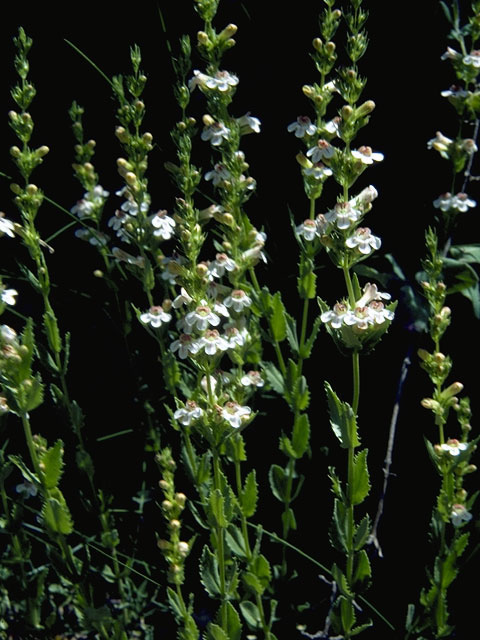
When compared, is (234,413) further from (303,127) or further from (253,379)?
(303,127)

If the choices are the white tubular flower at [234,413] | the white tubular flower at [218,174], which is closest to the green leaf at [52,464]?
the white tubular flower at [234,413]

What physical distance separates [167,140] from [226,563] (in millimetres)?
1797

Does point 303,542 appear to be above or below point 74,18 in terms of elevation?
below

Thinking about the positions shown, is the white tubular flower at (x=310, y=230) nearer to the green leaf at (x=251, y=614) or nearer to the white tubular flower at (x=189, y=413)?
the white tubular flower at (x=189, y=413)

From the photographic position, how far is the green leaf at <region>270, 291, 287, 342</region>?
2.51m

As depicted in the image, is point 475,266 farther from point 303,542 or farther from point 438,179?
point 303,542

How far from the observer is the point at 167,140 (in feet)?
10.7

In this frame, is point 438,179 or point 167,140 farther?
point 167,140

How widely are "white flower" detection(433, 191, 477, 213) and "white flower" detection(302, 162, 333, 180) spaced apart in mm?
569

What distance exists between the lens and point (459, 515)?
7.43ft

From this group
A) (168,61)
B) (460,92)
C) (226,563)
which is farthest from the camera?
(168,61)

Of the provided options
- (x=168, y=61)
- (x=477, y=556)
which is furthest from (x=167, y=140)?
(x=477, y=556)

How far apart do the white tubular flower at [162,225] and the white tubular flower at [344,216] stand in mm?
686

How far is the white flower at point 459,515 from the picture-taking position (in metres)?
2.26
